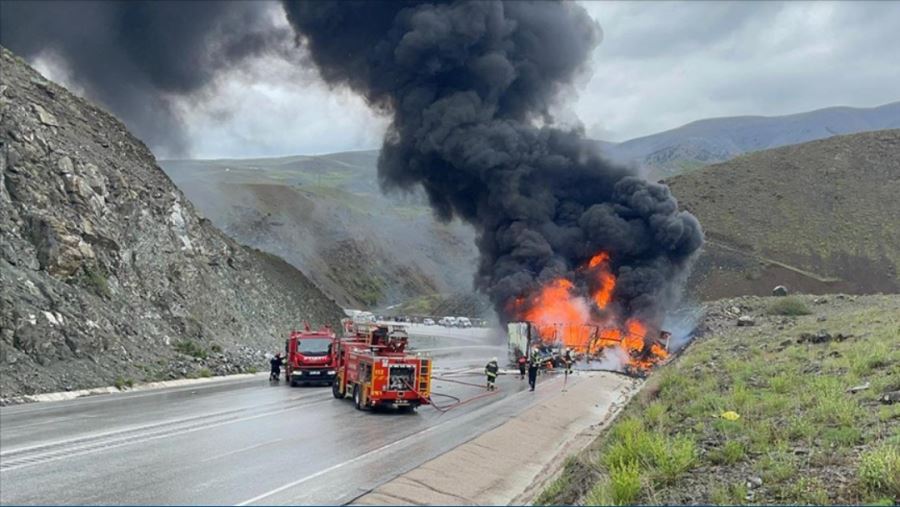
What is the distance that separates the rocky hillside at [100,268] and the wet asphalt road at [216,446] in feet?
13.1

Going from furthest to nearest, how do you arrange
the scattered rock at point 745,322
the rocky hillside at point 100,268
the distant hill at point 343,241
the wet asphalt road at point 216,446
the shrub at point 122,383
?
the distant hill at point 343,241, the scattered rock at point 745,322, the shrub at point 122,383, the rocky hillside at point 100,268, the wet asphalt road at point 216,446

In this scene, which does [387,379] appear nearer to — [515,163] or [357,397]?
[357,397]

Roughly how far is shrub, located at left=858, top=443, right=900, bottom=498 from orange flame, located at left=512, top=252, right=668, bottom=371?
31.0 meters

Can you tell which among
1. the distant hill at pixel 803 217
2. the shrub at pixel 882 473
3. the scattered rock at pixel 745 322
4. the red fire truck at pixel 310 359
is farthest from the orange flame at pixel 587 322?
the distant hill at pixel 803 217

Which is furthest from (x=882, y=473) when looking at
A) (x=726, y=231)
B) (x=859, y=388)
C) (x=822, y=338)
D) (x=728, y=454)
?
(x=726, y=231)

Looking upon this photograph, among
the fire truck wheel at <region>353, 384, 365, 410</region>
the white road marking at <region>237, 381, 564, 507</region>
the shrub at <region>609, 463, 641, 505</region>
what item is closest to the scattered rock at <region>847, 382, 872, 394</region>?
the shrub at <region>609, 463, 641, 505</region>

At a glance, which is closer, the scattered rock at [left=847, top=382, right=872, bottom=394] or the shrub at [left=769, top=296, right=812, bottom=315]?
the scattered rock at [left=847, top=382, right=872, bottom=394]

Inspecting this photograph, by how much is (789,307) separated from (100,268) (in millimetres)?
37800

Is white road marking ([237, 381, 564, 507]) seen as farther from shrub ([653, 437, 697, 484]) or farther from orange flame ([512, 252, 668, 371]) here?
orange flame ([512, 252, 668, 371])

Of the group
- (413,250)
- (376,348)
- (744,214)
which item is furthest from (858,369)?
(413,250)

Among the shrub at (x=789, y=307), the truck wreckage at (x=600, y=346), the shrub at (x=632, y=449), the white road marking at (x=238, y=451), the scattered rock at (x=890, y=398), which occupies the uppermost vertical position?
the scattered rock at (x=890, y=398)

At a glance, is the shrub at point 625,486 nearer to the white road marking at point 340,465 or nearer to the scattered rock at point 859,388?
the white road marking at point 340,465

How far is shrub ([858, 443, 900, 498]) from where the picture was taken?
29.8 ft

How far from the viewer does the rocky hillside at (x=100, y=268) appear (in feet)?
88.8
